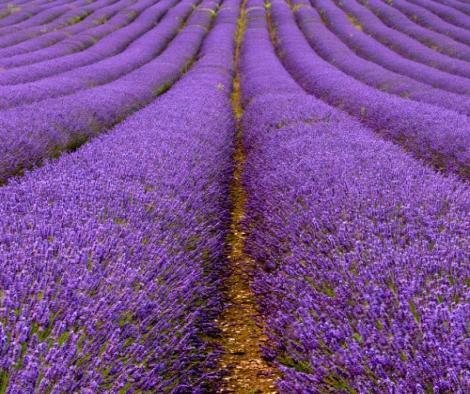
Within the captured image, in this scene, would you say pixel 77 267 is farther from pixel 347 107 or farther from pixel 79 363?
pixel 347 107

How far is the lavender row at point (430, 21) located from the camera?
1809cm

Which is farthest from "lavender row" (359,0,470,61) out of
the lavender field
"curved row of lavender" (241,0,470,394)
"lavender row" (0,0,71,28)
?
"lavender row" (0,0,71,28)

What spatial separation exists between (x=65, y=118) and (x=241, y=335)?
443cm

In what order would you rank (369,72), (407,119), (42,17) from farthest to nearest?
1. (42,17)
2. (369,72)
3. (407,119)

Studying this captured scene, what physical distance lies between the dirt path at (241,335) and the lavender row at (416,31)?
534 inches

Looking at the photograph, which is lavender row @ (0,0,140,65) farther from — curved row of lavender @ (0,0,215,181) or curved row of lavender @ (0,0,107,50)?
curved row of lavender @ (0,0,215,181)

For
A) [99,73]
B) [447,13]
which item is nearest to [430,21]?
[447,13]

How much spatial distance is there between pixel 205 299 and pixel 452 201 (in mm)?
1596

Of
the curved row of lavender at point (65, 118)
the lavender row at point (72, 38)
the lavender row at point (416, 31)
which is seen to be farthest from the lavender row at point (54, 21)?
the lavender row at point (416, 31)

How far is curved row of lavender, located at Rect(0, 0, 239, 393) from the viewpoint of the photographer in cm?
157

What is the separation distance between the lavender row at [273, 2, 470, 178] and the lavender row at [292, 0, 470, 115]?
92 centimetres

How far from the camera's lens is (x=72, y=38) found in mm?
18281

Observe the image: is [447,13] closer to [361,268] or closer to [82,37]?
[82,37]

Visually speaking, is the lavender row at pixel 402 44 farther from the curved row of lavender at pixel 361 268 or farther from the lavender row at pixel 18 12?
the lavender row at pixel 18 12
